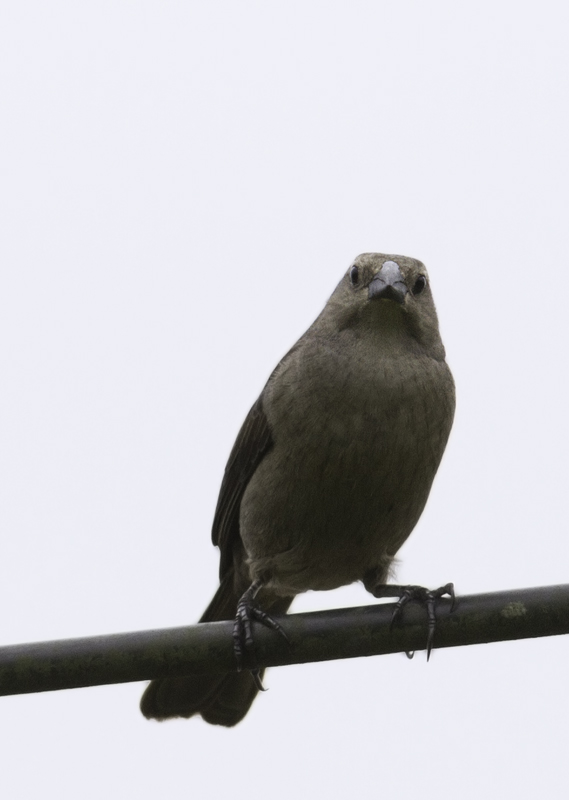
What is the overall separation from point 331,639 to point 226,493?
2.18 meters

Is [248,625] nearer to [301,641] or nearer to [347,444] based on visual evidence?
[301,641]

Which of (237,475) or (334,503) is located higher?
(237,475)

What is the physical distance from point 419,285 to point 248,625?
189 centimetres

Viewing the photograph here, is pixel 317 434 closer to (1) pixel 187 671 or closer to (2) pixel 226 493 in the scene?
(2) pixel 226 493

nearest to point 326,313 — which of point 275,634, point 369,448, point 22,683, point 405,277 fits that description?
point 405,277

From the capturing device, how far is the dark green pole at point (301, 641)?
12.6 ft

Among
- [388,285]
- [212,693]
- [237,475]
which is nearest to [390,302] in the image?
[388,285]

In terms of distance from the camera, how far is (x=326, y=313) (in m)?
5.96

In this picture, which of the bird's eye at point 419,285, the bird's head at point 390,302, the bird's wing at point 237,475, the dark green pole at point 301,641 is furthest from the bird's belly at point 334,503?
the dark green pole at point 301,641

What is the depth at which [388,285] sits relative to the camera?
17.9 feet

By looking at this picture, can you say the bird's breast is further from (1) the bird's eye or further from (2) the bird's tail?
(2) the bird's tail

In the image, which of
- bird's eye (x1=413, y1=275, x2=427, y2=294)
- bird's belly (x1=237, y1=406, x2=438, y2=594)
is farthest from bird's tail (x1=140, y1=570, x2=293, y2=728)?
bird's eye (x1=413, y1=275, x2=427, y2=294)

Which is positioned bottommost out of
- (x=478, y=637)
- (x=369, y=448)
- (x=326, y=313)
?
(x=478, y=637)

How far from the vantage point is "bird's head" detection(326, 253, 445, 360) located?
5.53m
